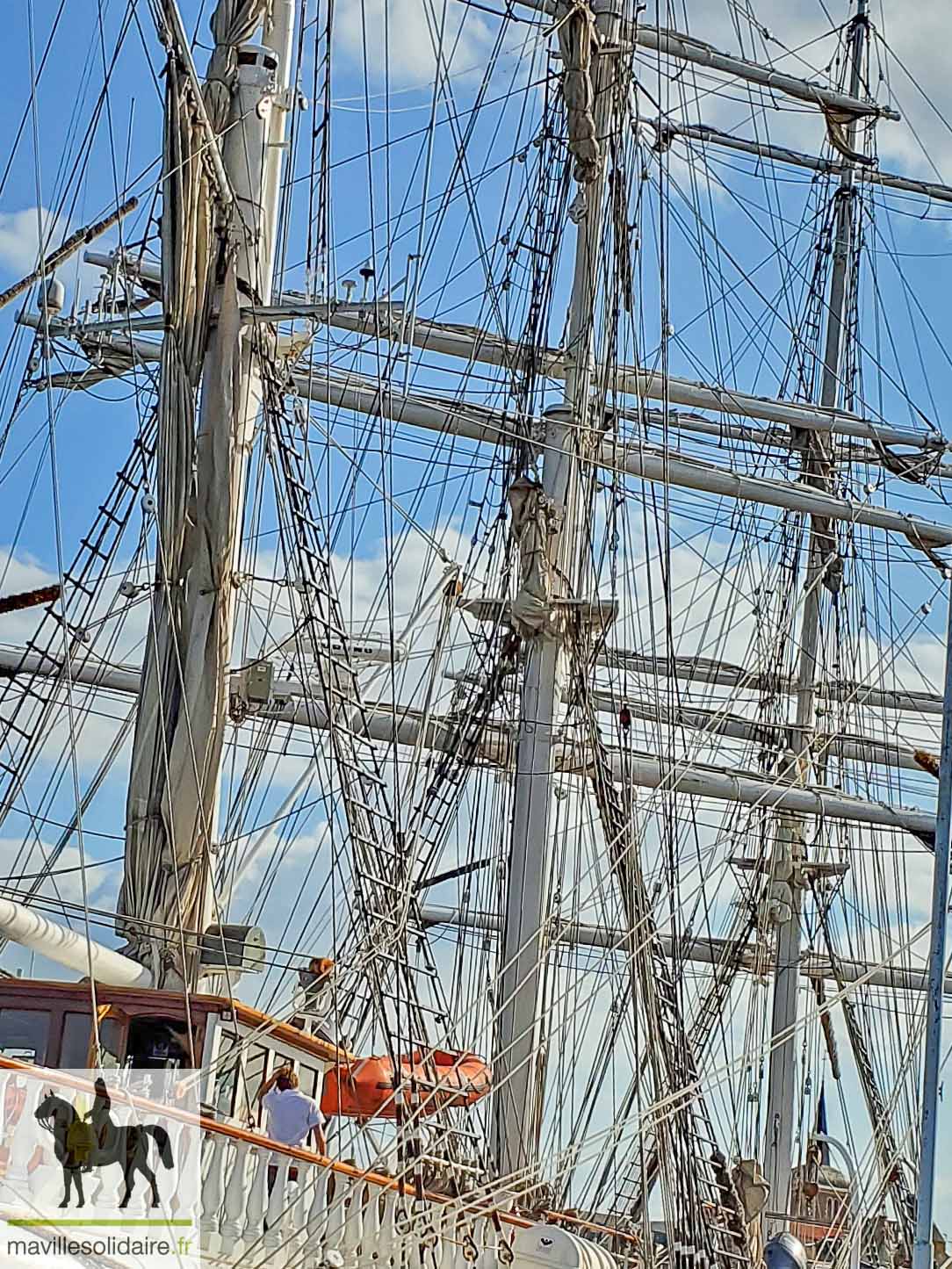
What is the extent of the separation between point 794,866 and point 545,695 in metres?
14.0

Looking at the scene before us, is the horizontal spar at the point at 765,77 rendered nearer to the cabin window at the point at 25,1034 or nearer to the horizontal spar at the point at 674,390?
the horizontal spar at the point at 674,390

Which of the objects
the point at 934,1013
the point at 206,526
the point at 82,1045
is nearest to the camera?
the point at 934,1013

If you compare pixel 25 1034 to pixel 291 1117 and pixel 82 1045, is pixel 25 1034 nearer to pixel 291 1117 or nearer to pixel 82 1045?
pixel 82 1045

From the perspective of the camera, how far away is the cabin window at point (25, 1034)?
13.4 metres

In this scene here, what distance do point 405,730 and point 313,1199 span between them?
19522 mm

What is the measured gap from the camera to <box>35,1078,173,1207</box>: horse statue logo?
10.9 meters

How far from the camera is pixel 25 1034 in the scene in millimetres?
13461

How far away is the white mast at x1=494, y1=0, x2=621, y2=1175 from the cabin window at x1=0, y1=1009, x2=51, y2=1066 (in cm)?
889

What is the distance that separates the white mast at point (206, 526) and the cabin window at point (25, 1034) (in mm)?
1519

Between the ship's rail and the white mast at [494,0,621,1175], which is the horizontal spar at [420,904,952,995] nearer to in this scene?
the white mast at [494,0,621,1175]

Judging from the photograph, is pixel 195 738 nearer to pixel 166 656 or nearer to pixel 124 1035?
pixel 166 656

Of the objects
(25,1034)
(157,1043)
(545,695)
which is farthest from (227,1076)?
(545,695)

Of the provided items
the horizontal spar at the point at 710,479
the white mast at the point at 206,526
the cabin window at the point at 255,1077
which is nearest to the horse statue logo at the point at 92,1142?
the cabin window at the point at 255,1077

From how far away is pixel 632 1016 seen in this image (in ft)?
68.0
